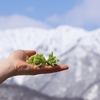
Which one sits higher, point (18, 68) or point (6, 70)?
point (18, 68)

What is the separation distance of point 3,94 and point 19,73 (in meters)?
132

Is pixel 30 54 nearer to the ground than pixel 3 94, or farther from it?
nearer to the ground

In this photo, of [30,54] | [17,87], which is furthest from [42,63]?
[17,87]

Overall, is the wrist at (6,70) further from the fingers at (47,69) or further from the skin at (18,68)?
the fingers at (47,69)

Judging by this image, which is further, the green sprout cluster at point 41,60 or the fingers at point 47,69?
the green sprout cluster at point 41,60

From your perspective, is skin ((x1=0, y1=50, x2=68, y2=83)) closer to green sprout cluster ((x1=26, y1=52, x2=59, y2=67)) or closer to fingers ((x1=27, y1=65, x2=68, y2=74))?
fingers ((x1=27, y1=65, x2=68, y2=74))

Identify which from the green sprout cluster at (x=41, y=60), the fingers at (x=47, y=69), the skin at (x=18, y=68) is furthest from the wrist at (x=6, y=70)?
the green sprout cluster at (x=41, y=60)

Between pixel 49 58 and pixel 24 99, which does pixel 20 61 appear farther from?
pixel 24 99

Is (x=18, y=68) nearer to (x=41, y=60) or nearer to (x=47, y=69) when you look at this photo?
(x=47, y=69)

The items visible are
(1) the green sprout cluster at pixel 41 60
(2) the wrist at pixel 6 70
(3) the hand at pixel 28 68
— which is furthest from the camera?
(1) the green sprout cluster at pixel 41 60

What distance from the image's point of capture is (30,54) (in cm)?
845

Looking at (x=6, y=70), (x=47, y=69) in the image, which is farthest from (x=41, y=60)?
(x=6, y=70)

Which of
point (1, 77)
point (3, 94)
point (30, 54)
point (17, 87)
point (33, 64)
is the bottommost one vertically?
point (1, 77)

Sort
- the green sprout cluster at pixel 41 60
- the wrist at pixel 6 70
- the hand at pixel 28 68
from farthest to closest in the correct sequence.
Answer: the green sprout cluster at pixel 41 60, the hand at pixel 28 68, the wrist at pixel 6 70
